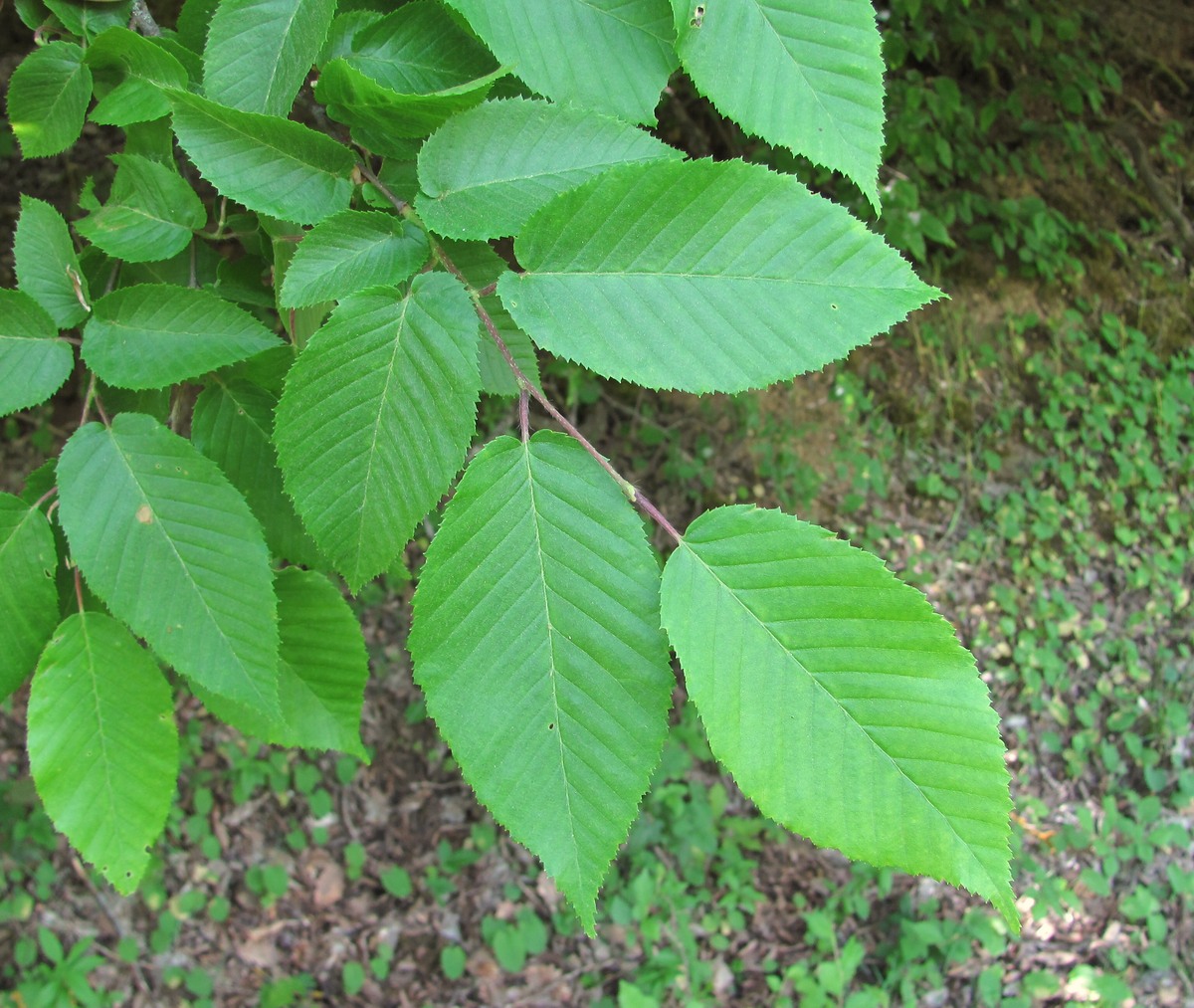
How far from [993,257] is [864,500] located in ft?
4.12

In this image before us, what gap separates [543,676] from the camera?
721 millimetres

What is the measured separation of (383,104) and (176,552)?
468 millimetres

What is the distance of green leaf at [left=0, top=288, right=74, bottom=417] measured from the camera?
889mm

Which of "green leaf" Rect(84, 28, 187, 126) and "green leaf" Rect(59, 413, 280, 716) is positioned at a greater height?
"green leaf" Rect(84, 28, 187, 126)

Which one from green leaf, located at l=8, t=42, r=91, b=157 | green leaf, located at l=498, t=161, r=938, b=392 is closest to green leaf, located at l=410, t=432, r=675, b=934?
green leaf, located at l=498, t=161, r=938, b=392

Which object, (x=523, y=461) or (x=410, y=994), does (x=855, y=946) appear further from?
(x=523, y=461)

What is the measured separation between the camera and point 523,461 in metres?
0.75

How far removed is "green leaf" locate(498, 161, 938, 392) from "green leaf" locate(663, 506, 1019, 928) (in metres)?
0.16

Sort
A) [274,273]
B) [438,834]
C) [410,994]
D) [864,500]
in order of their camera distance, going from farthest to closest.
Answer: [864,500] < [438,834] < [410,994] < [274,273]

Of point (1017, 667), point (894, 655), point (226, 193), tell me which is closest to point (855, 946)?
point (1017, 667)

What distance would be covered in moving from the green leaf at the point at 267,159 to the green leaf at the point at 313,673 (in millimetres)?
456

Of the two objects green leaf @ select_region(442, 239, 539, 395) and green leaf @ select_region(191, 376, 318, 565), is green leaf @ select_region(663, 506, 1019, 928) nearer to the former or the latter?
green leaf @ select_region(442, 239, 539, 395)

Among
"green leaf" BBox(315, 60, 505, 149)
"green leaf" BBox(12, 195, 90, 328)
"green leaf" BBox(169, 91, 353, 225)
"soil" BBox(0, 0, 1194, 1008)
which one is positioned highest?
"green leaf" BBox(315, 60, 505, 149)

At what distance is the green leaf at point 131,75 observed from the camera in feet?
2.86
